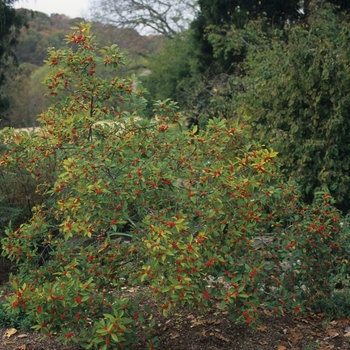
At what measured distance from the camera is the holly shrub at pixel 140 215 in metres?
3.21

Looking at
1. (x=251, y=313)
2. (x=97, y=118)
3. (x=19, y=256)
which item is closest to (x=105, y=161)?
(x=97, y=118)

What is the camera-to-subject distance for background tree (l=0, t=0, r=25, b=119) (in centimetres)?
1656

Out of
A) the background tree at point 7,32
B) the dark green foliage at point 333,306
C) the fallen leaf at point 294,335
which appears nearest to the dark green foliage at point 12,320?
the fallen leaf at point 294,335

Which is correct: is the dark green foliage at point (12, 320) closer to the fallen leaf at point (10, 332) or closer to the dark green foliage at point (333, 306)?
the fallen leaf at point (10, 332)

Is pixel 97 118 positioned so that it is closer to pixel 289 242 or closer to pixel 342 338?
pixel 289 242

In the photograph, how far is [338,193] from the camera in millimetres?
6895

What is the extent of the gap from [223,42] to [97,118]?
1253 cm

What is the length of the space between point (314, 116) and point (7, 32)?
12.7 metres

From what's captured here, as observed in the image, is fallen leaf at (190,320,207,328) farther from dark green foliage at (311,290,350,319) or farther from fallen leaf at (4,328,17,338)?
fallen leaf at (4,328,17,338)

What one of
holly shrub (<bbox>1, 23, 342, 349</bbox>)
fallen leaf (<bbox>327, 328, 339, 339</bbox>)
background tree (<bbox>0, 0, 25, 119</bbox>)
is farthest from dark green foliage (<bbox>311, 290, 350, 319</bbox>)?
background tree (<bbox>0, 0, 25, 119</bbox>)

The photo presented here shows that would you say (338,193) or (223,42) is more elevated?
(223,42)

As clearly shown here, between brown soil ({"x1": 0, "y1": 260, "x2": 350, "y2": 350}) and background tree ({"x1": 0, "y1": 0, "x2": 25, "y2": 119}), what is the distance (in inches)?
540

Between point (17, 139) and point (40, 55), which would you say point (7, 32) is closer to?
point (17, 139)

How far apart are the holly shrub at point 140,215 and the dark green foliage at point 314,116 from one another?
9.51 ft
